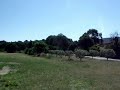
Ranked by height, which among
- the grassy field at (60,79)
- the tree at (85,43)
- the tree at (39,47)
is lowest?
the grassy field at (60,79)

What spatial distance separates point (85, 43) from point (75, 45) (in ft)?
18.0

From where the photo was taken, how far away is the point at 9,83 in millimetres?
17875

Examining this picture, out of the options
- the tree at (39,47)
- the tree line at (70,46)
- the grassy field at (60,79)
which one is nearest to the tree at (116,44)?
the tree line at (70,46)

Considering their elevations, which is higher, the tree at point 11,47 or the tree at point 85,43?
the tree at point 85,43

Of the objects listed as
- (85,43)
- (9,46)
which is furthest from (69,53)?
(9,46)

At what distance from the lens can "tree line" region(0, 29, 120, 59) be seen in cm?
7662

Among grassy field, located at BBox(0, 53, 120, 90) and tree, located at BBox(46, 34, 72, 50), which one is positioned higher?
tree, located at BBox(46, 34, 72, 50)

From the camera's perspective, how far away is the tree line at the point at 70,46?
76.6m

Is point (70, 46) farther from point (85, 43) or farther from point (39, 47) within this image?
point (39, 47)

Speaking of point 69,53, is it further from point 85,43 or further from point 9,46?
point 9,46

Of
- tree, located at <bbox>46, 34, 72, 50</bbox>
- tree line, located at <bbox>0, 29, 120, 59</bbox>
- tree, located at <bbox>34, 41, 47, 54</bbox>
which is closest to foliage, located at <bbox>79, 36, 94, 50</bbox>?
tree line, located at <bbox>0, 29, 120, 59</bbox>

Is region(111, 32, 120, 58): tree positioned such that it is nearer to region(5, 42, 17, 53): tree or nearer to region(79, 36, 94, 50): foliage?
region(79, 36, 94, 50): foliage

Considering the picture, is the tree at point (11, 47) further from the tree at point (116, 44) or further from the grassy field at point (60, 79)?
the grassy field at point (60, 79)

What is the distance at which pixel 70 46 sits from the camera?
104 metres
